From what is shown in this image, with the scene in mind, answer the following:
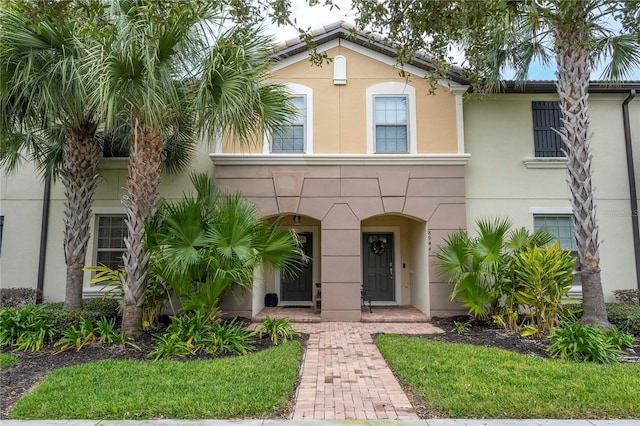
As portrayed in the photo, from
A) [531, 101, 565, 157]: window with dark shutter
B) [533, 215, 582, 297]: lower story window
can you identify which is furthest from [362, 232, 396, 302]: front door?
[531, 101, 565, 157]: window with dark shutter

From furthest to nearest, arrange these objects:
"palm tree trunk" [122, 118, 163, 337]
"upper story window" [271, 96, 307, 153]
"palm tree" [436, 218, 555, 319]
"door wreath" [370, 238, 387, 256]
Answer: "door wreath" [370, 238, 387, 256] < "upper story window" [271, 96, 307, 153] < "palm tree" [436, 218, 555, 319] < "palm tree trunk" [122, 118, 163, 337]

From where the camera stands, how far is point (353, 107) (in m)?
10.3

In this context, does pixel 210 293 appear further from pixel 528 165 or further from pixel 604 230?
pixel 604 230

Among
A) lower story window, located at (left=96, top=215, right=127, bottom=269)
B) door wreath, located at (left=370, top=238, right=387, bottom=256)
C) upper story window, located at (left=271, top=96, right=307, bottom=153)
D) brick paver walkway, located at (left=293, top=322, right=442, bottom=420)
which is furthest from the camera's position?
door wreath, located at (left=370, top=238, right=387, bottom=256)

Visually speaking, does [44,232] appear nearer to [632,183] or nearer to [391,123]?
[391,123]

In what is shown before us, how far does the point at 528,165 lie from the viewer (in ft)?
34.3

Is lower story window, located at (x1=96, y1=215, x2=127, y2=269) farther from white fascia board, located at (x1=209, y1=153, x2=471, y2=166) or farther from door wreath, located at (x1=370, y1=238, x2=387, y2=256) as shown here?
door wreath, located at (x1=370, y1=238, x2=387, y2=256)

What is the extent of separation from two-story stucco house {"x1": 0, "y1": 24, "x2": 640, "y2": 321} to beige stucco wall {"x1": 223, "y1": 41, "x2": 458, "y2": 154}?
0.03 m

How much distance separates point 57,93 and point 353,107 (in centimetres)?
660

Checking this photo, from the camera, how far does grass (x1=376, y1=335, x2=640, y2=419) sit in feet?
14.6

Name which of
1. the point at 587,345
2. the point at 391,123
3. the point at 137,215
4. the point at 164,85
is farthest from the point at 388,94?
the point at 587,345

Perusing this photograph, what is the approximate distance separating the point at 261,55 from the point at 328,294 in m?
5.81

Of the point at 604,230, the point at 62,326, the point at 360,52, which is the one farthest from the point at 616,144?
the point at 62,326

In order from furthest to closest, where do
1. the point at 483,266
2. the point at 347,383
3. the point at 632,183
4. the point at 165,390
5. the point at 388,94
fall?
the point at 632,183, the point at 388,94, the point at 483,266, the point at 347,383, the point at 165,390
